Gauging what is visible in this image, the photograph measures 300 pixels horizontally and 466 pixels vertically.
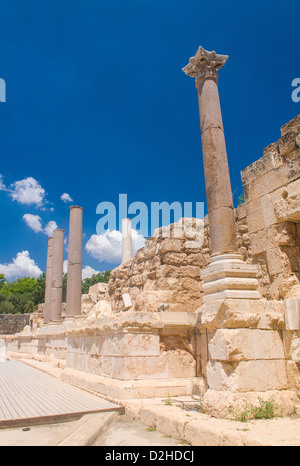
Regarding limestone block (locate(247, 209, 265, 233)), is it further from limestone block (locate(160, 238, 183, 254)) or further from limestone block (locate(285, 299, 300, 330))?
limestone block (locate(160, 238, 183, 254))

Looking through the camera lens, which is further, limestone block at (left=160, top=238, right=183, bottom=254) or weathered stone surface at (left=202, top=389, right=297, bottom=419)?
limestone block at (left=160, top=238, right=183, bottom=254)

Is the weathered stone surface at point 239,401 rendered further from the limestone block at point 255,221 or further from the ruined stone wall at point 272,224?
the limestone block at point 255,221

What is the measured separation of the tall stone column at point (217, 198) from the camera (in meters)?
5.04

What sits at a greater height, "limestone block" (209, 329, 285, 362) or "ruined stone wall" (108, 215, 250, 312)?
"ruined stone wall" (108, 215, 250, 312)

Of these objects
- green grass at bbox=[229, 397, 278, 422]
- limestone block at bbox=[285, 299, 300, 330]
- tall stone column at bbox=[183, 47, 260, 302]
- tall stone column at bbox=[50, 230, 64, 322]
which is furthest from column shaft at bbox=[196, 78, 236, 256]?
tall stone column at bbox=[50, 230, 64, 322]

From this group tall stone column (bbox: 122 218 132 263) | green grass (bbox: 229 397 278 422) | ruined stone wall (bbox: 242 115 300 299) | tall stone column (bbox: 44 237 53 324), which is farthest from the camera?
tall stone column (bbox: 122 218 132 263)

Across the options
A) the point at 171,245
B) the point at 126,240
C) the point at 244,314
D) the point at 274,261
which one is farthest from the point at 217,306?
the point at 126,240

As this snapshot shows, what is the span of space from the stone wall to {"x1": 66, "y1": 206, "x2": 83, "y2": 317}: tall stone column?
2196cm

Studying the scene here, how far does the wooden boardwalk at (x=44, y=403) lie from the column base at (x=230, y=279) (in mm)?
2355

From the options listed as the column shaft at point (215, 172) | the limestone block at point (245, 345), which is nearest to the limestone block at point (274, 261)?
the column shaft at point (215, 172)

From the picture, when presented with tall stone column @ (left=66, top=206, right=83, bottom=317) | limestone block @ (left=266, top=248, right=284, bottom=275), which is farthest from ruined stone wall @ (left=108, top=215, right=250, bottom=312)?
tall stone column @ (left=66, top=206, right=83, bottom=317)

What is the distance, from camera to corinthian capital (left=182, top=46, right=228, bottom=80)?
621 centimetres

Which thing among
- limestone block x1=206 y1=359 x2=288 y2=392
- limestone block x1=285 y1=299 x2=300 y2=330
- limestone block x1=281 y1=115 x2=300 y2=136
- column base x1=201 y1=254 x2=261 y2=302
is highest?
limestone block x1=281 y1=115 x2=300 y2=136

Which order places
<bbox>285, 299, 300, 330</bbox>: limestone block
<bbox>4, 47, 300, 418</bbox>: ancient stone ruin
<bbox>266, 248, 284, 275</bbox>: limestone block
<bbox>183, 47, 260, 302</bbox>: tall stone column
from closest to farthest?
<bbox>4, 47, 300, 418</bbox>: ancient stone ruin
<bbox>285, 299, 300, 330</bbox>: limestone block
<bbox>183, 47, 260, 302</bbox>: tall stone column
<bbox>266, 248, 284, 275</bbox>: limestone block
